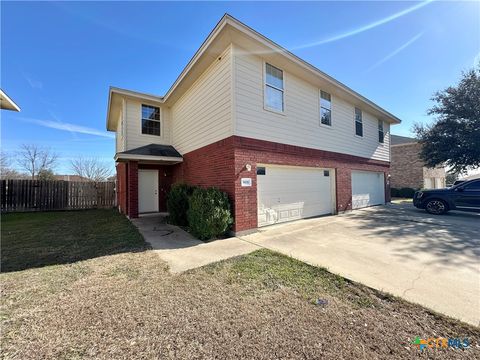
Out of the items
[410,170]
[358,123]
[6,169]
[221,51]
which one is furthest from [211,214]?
[6,169]

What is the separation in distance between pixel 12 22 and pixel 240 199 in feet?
30.5

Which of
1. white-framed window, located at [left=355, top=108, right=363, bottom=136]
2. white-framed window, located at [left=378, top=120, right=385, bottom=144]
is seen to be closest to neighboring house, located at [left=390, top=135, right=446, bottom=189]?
white-framed window, located at [left=378, top=120, right=385, bottom=144]

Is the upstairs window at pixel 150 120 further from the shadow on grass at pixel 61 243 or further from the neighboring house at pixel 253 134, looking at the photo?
the shadow on grass at pixel 61 243

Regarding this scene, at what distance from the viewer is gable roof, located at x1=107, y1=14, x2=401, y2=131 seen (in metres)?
6.01

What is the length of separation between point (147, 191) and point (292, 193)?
756 centimetres

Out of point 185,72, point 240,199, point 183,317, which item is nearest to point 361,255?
point 240,199

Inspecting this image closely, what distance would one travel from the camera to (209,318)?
2568 mm

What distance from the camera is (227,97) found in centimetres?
665

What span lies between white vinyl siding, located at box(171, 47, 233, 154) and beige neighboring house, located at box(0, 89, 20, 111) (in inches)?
226

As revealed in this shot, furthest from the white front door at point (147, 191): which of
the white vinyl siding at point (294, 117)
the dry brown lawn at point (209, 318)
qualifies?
the dry brown lawn at point (209, 318)

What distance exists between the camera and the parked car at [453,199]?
9.02 meters

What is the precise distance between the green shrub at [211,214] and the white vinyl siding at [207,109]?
2.00 metres

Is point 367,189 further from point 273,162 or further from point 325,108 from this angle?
point 273,162

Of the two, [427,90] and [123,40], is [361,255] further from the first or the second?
[427,90]
